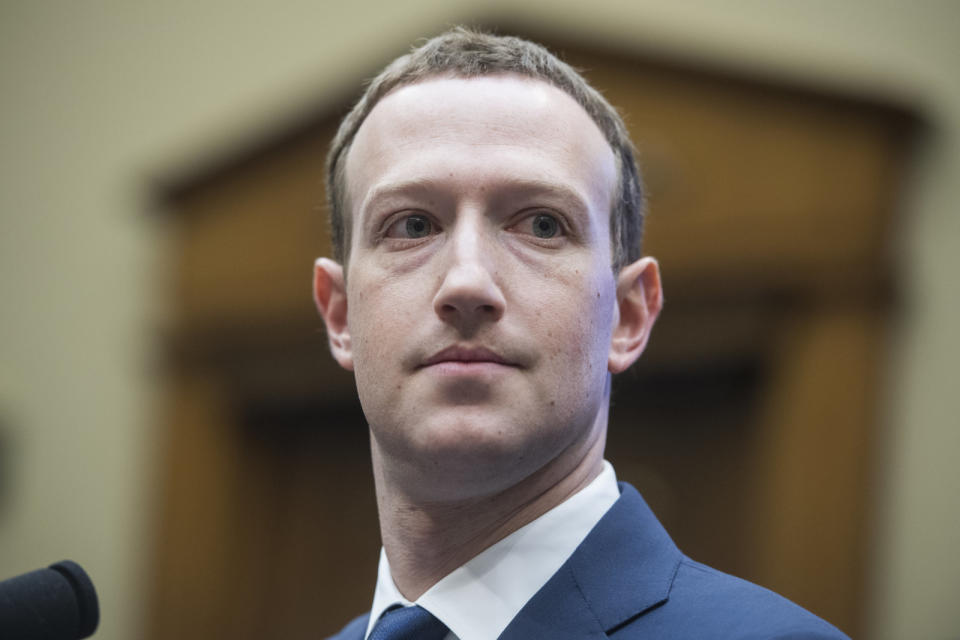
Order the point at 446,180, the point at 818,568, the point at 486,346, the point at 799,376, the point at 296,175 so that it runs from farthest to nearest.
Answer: the point at 296,175 < the point at 799,376 < the point at 818,568 < the point at 446,180 < the point at 486,346

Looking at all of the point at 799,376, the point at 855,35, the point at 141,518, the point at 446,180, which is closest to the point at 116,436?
the point at 141,518

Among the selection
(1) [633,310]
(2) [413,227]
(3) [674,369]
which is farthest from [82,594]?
(3) [674,369]

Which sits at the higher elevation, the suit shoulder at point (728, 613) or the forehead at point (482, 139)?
the forehead at point (482, 139)

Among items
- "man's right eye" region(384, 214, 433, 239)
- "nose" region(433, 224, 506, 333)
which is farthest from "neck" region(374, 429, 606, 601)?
"man's right eye" region(384, 214, 433, 239)

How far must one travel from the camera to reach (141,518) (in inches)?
177

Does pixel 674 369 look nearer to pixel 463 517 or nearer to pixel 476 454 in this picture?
pixel 463 517

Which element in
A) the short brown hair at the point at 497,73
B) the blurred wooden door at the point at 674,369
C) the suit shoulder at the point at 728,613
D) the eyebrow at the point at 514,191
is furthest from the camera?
the blurred wooden door at the point at 674,369

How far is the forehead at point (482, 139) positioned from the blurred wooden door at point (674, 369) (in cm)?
151

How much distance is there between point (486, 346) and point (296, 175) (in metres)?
2.53

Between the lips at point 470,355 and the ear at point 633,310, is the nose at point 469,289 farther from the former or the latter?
the ear at point 633,310

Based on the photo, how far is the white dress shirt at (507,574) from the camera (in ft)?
4.47

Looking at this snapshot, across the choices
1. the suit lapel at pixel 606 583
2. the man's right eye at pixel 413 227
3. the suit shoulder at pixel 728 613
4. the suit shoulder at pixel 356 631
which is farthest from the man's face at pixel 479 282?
the suit shoulder at pixel 356 631

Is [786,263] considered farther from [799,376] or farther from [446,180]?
[446,180]

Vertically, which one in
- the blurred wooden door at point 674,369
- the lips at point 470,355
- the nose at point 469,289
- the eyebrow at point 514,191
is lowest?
the blurred wooden door at point 674,369
